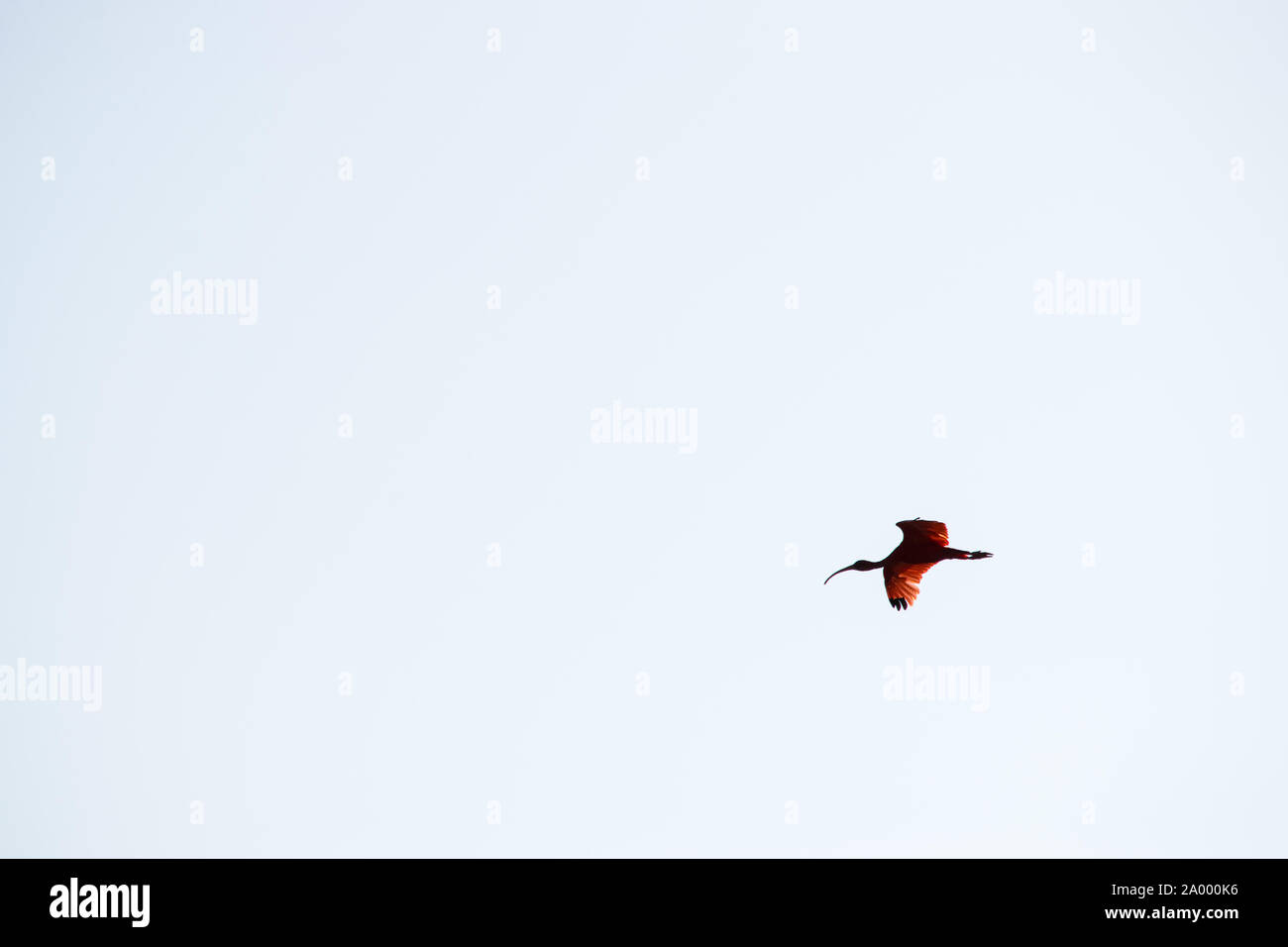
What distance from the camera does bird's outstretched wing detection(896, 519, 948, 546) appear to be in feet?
79.0

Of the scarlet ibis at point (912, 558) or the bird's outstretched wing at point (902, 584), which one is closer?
the scarlet ibis at point (912, 558)

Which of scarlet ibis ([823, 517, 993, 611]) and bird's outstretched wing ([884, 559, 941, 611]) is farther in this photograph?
bird's outstretched wing ([884, 559, 941, 611])

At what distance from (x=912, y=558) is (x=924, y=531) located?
0.94 meters

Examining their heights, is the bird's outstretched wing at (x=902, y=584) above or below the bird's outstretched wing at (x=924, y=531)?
below

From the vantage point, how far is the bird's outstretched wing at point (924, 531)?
948 inches

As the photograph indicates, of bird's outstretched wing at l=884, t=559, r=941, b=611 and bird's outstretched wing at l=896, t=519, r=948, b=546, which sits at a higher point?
bird's outstretched wing at l=896, t=519, r=948, b=546

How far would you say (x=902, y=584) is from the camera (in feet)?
84.3

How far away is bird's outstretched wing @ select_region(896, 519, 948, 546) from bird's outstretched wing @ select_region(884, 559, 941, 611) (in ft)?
3.61

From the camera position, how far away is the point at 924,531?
79.4 feet

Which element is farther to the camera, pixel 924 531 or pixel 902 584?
pixel 902 584
